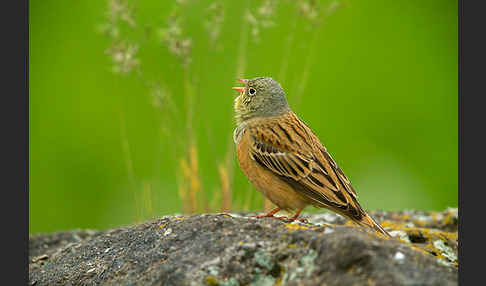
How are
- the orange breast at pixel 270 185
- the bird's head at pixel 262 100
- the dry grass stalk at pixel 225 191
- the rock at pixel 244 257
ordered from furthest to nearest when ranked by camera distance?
the dry grass stalk at pixel 225 191 → the bird's head at pixel 262 100 → the orange breast at pixel 270 185 → the rock at pixel 244 257

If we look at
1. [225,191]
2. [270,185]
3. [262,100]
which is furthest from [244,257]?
[225,191]

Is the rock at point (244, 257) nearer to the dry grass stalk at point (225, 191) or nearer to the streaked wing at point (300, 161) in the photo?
the streaked wing at point (300, 161)

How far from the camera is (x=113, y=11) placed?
6559mm

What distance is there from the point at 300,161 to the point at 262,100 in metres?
0.95

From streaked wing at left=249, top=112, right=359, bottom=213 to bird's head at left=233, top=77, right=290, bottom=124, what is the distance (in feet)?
0.63

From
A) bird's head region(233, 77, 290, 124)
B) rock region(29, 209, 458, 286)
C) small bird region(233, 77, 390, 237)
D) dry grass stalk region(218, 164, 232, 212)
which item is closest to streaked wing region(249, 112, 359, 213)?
small bird region(233, 77, 390, 237)

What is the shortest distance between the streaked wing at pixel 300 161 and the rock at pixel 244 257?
33.6 inches

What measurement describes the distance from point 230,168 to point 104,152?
3225 mm

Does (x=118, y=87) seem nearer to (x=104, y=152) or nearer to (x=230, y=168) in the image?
(x=104, y=152)

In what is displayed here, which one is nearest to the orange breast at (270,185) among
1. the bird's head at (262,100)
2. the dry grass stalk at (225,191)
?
the bird's head at (262,100)

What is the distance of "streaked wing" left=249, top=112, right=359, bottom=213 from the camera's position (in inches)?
195

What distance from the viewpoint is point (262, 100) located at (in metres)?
5.82

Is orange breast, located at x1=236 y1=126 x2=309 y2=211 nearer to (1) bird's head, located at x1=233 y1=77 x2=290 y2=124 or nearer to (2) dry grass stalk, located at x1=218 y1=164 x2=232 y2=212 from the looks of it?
(1) bird's head, located at x1=233 y1=77 x2=290 y2=124

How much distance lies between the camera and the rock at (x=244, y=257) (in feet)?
10.4
